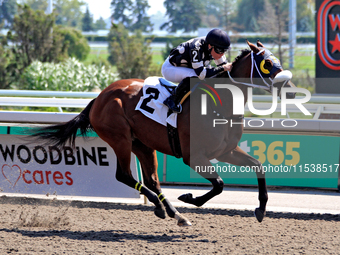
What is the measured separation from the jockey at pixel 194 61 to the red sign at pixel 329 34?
4826 mm

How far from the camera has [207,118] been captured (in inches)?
174

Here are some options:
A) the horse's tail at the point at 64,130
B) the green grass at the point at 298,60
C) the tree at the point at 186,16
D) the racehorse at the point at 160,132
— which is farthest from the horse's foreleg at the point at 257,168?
the tree at the point at 186,16

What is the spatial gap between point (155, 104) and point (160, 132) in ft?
0.96

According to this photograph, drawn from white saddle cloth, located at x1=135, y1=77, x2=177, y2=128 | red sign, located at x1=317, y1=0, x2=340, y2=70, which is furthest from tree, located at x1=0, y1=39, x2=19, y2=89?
white saddle cloth, located at x1=135, y1=77, x2=177, y2=128

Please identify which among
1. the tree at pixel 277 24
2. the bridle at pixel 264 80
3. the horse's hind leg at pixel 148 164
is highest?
the tree at pixel 277 24

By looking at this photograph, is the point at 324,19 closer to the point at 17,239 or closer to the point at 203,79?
the point at 203,79

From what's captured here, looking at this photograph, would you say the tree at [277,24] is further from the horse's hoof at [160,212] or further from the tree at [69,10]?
the tree at [69,10]

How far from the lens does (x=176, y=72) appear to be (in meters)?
4.63

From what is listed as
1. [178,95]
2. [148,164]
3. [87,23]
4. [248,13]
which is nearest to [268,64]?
[178,95]

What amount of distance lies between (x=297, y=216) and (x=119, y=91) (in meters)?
2.48

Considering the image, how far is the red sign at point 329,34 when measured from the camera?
28.6 feet

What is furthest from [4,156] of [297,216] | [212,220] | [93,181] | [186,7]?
[186,7]

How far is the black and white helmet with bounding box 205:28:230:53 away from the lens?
169 inches

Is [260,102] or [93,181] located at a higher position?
[260,102]
